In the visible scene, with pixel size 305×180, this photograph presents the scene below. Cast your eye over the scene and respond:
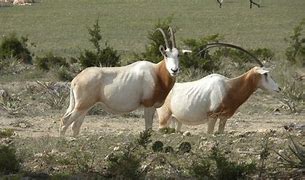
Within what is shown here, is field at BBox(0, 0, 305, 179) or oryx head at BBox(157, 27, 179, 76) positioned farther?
oryx head at BBox(157, 27, 179, 76)

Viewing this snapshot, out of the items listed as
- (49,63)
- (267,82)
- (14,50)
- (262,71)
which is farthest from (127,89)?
(14,50)

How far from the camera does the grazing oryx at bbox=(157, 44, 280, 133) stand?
12.6 m

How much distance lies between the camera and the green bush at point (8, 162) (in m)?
8.20

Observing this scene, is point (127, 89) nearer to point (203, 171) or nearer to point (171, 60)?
point (171, 60)

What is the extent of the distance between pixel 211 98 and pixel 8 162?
5.03 meters

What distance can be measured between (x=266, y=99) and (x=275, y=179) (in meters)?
10.9

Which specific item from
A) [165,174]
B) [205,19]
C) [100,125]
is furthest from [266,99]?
[205,19]

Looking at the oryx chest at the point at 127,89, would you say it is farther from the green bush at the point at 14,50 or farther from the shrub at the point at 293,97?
the green bush at the point at 14,50

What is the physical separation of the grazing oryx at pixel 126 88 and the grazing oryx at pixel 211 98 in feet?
1.83

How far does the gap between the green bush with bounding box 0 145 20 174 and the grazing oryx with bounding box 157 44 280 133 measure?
15.2ft

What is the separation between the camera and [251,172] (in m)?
7.88

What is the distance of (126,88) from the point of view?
1238 cm

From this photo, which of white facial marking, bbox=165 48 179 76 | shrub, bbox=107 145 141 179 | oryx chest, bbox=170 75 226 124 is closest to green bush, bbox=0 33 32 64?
oryx chest, bbox=170 75 226 124

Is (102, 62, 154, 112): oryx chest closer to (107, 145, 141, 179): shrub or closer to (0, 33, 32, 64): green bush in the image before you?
(107, 145, 141, 179): shrub
